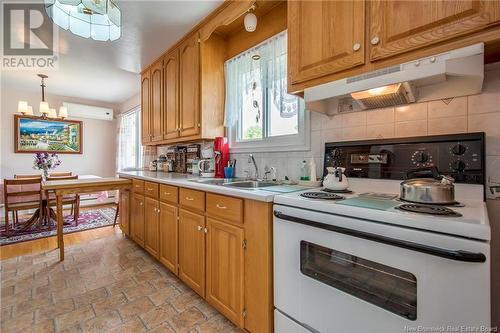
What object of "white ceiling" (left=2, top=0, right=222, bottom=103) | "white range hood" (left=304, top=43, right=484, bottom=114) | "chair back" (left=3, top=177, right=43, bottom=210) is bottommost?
"chair back" (left=3, top=177, right=43, bottom=210)

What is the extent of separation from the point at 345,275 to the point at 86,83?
4.90 m

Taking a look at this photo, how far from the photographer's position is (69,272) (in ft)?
7.07

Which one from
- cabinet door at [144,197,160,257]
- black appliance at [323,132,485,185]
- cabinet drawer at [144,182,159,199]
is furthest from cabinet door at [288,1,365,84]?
cabinet door at [144,197,160,257]

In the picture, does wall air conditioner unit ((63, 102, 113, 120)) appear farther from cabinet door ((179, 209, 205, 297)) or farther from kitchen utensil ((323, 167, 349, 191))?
kitchen utensil ((323, 167, 349, 191))

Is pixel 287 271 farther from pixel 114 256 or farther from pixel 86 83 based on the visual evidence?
pixel 86 83

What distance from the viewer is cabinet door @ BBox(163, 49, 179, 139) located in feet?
8.84

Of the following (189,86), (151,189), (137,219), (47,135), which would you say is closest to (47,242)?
(137,219)

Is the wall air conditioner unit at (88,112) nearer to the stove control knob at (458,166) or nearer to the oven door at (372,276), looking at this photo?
the oven door at (372,276)

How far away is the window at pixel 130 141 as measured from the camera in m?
4.72

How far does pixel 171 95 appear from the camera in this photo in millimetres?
2799

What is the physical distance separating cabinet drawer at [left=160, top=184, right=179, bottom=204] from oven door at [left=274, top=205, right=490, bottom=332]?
102 cm

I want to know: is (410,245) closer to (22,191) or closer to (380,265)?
(380,265)

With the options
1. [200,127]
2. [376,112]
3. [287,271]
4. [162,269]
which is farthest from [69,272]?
[376,112]

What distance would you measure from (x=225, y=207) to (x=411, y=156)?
1.06 m
